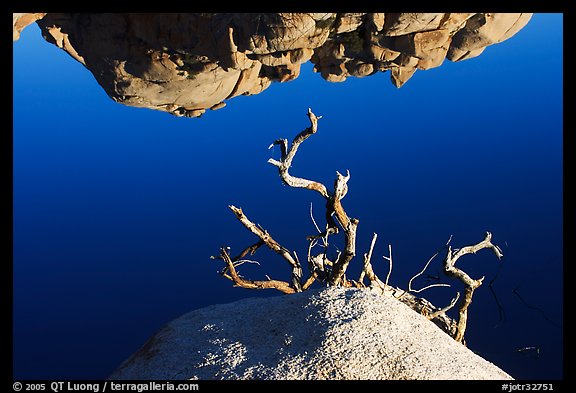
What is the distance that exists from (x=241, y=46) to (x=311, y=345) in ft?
23.7

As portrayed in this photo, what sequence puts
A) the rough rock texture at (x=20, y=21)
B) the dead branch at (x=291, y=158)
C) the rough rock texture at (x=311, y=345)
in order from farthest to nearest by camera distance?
the rough rock texture at (x=20, y=21) → the dead branch at (x=291, y=158) → the rough rock texture at (x=311, y=345)

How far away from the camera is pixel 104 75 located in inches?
632

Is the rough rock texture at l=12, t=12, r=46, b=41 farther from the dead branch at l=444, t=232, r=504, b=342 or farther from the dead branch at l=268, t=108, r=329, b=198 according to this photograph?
the dead branch at l=444, t=232, r=504, b=342

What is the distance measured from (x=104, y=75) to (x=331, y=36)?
7268mm

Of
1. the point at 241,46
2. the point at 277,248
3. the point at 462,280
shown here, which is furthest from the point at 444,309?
the point at 241,46

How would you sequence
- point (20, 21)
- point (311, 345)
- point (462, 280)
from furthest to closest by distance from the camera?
point (20, 21), point (462, 280), point (311, 345)

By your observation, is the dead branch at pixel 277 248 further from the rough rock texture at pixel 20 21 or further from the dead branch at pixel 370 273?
the rough rock texture at pixel 20 21

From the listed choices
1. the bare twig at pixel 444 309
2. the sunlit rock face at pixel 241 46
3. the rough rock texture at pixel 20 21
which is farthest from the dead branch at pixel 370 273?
the rough rock texture at pixel 20 21

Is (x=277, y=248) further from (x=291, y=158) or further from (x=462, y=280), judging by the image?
(x=462, y=280)

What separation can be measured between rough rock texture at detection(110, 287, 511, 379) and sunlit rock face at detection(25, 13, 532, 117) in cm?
585

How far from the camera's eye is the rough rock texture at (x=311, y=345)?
8070mm

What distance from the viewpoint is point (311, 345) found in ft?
27.7

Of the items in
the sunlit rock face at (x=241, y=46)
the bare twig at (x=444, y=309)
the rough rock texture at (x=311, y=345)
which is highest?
the sunlit rock face at (x=241, y=46)

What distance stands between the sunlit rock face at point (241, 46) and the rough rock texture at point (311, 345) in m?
5.85
